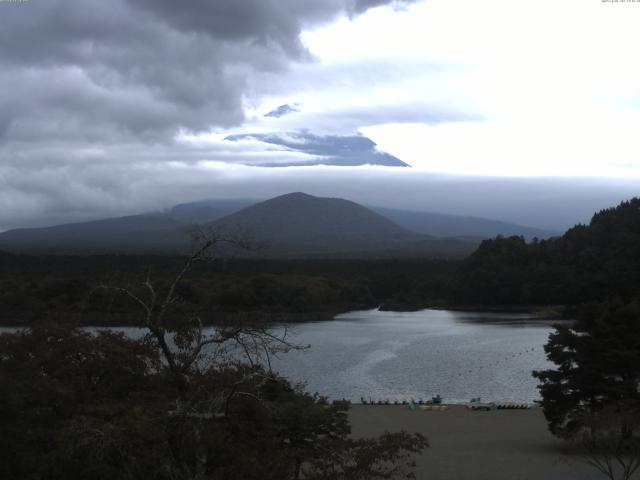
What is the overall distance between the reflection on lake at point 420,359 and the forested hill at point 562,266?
1035 centimetres

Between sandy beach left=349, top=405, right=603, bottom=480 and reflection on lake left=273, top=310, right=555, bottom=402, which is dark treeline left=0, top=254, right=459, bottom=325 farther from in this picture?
sandy beach left=349, top=405, right=603, bottom=480

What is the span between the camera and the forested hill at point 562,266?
56906 mm

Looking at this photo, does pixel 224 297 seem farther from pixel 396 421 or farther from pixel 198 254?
pixel 198 254

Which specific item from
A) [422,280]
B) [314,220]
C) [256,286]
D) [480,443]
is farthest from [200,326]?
[314,220]

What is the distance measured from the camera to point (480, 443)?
54.3ft

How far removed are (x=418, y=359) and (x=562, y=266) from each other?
1325 inches

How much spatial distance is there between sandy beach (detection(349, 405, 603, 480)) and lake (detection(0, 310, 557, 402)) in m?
3.29

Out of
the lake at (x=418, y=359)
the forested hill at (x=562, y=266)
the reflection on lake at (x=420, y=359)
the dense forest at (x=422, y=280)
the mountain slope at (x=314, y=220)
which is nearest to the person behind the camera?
the lake at (x=418, y=359)

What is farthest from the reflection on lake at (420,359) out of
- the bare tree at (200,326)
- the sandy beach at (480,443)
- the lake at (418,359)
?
the bare tree at (200,326)

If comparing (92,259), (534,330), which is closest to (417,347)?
(534,330)

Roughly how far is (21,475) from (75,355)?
1.51 m

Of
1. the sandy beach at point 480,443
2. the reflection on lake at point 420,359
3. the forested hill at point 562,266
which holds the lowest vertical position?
the reflection on lake at point 420,359

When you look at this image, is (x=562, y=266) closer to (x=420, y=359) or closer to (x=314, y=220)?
(x=420, y=359)

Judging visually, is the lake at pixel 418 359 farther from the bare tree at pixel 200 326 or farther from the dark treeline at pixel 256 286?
the bare tree at pixel 200 326
